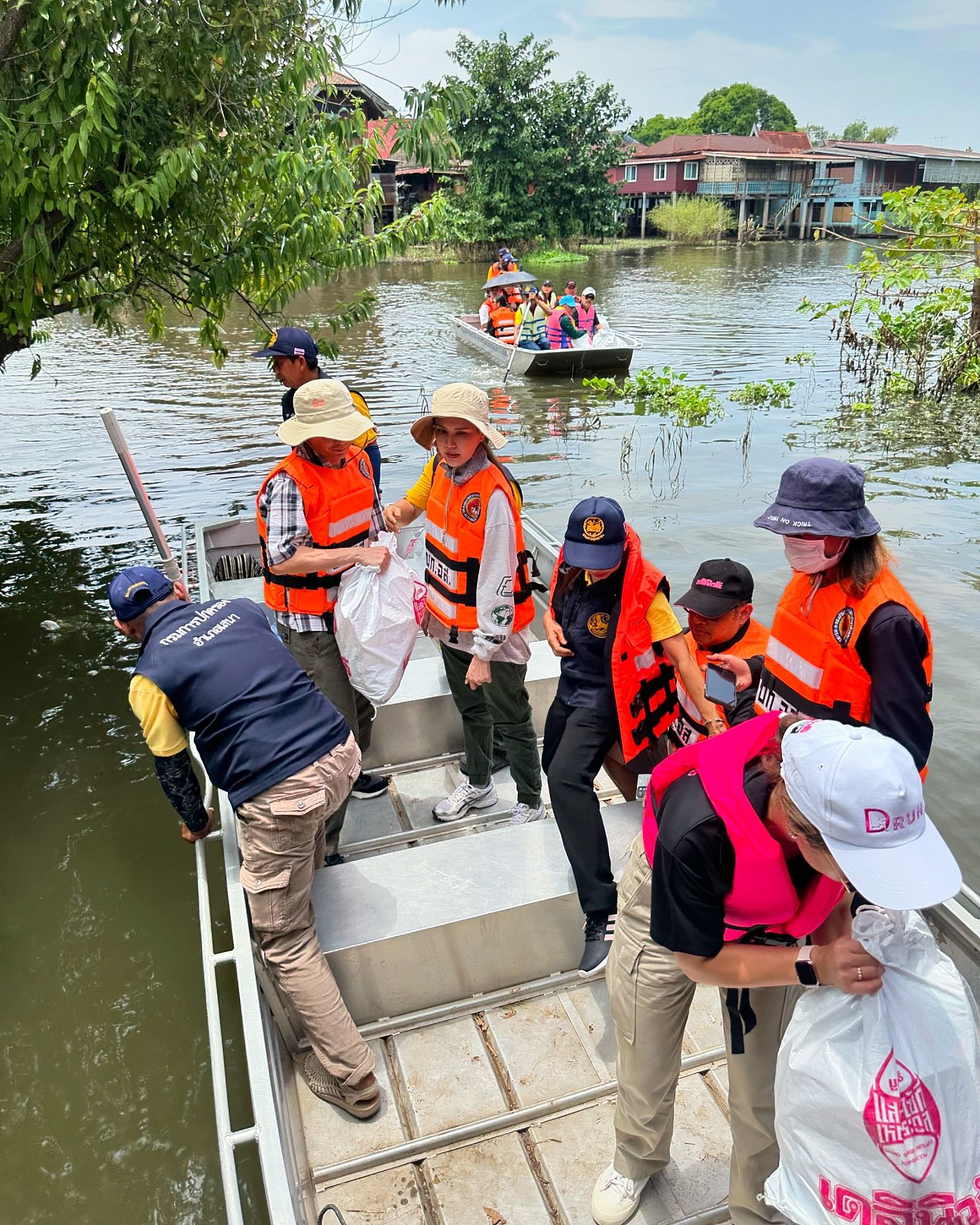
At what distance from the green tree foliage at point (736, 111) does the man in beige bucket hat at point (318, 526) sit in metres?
115

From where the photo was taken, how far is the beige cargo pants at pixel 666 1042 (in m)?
2.18

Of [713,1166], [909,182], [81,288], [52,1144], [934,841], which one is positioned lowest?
[52,1144]

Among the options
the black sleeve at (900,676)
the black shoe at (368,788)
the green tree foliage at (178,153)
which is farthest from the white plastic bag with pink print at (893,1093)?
the green tree foliage at (178,153)

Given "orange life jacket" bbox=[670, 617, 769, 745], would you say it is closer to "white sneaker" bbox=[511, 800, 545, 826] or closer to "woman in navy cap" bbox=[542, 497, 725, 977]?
"woman in navy cap" bbox=[542, 497, 725, 977]

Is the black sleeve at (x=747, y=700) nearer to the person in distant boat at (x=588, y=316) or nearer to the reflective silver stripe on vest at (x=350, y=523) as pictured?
the reflective silver stripe on vest at (x=350, y=523)

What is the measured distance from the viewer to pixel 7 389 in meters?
17.6

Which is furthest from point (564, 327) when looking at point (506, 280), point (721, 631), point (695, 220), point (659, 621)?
point (695, 220)

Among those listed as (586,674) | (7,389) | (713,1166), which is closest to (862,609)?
(586,674)

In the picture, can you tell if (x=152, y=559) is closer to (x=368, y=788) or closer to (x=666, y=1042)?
(x=368, y=788)

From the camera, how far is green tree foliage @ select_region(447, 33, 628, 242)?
39875 mm

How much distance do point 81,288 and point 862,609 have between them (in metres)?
6.81

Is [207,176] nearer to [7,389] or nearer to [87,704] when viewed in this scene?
[87,704]

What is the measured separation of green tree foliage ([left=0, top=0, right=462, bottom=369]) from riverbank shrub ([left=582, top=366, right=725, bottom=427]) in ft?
28.0


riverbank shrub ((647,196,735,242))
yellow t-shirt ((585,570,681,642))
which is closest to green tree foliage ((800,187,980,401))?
yellow t-shirt ((585,570,681,642))
